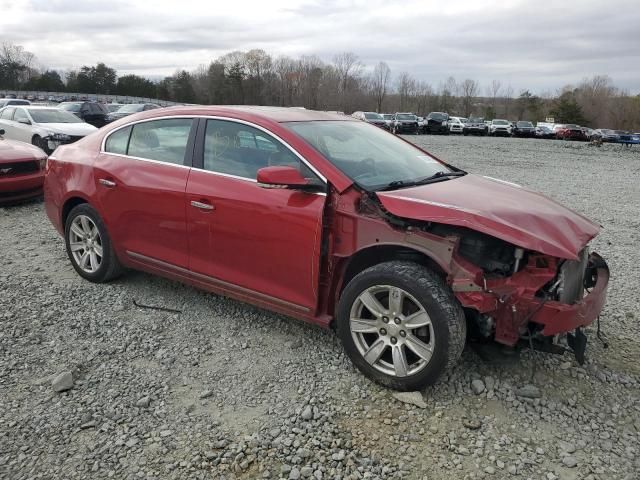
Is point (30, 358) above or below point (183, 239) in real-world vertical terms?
below

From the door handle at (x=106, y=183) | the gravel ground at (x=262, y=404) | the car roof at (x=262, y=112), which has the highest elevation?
the car roof at (x=262, y=112)

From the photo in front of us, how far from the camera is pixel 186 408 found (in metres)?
3.05

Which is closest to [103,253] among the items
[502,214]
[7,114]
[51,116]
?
[502,214]

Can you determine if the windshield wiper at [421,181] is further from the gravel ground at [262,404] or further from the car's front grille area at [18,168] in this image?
the car's front grille area at [18,168]

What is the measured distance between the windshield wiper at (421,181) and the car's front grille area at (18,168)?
6.80 meters

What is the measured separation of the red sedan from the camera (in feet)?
25.7

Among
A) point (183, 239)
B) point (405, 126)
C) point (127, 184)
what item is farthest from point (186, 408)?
point (405, 126)

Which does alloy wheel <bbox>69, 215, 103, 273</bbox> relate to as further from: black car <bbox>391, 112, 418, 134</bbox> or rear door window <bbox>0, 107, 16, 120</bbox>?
black car <bbox>391, 112, 418, 134</bbox>

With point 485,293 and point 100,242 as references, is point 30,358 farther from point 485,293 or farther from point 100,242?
point 485,293

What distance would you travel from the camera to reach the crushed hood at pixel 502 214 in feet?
9.35

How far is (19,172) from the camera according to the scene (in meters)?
8.05

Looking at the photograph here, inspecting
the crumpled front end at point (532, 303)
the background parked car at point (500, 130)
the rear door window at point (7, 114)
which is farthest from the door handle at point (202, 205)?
the background parked car at point (500, 130)

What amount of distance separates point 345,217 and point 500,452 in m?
1.57

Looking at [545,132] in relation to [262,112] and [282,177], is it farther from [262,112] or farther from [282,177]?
[282,177]
